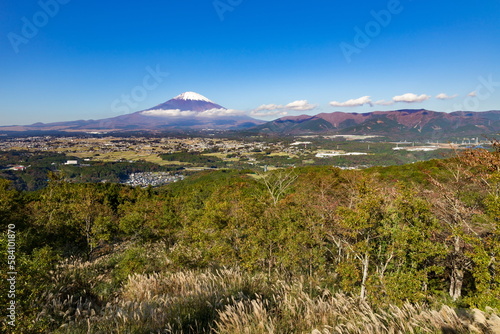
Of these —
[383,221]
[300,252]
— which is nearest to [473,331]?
[383,221]

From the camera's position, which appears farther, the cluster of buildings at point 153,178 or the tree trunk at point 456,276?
the cluster of buildings at point 153,178

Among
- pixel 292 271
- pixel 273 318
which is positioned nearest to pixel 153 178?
pixel 292 271

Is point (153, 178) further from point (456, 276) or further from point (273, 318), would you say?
point (273, 318)

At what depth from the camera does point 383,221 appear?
9234mm

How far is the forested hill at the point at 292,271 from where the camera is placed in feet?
15.4

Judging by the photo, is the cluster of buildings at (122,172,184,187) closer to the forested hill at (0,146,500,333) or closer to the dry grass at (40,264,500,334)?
the forested hill at (0,146,500,333)

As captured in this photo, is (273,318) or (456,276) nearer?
(273,318)

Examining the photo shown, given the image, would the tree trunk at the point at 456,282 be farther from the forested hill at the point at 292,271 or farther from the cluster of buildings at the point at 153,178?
the cluster of buildings at the point at 153,178

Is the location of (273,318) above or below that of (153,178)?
above

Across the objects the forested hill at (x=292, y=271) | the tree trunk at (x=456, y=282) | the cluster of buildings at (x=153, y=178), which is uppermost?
the forested hill at (x=292, y=271)

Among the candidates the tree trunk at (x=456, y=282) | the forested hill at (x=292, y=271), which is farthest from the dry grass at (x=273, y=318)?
the tree trunk at (x=456, y=282)

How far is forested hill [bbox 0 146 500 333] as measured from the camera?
471cm

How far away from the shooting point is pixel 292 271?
12.0 m

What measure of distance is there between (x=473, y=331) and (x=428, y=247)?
20.9 feet
